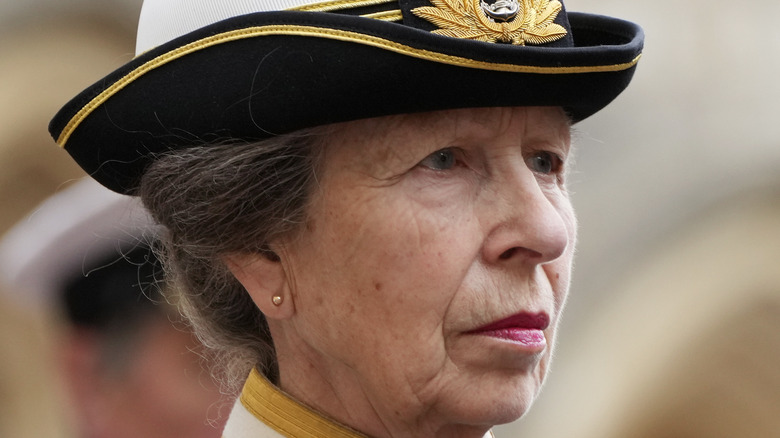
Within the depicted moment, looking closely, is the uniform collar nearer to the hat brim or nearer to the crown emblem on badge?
the hat brim

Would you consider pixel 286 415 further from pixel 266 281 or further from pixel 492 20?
pixel 492 20

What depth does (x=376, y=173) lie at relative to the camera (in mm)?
2162

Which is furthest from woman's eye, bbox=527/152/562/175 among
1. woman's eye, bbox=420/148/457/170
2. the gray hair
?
the gray hair

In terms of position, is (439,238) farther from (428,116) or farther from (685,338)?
(685,338)

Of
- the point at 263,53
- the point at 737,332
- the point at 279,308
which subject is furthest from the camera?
the point at 737,332

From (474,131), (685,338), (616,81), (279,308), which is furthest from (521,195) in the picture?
(685,338)

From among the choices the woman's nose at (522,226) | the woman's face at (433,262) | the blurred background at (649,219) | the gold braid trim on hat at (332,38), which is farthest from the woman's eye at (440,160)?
the blurred background at (649,219)

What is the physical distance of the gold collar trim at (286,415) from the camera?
2320mm

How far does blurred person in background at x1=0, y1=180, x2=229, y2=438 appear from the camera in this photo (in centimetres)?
476

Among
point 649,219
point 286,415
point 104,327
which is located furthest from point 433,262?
point 649,219

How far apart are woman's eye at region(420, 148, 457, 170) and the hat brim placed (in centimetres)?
14

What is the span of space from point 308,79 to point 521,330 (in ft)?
2.27

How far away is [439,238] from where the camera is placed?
2121mm

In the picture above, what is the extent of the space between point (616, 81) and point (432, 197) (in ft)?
1.72
